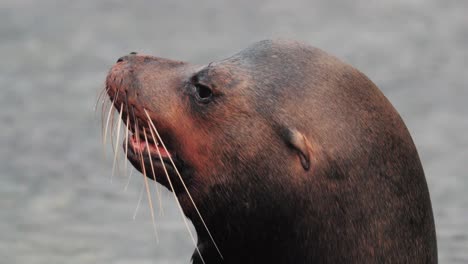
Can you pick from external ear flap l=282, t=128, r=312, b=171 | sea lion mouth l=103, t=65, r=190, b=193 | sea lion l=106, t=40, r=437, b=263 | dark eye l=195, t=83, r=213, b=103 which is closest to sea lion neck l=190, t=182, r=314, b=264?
sea lion l=106, t=40, r=437, b=263

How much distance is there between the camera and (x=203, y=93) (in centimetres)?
1020

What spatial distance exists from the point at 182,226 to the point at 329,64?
7993 mm

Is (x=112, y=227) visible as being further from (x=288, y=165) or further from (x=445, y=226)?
(x=288, y=165)

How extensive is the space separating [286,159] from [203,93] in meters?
0.78

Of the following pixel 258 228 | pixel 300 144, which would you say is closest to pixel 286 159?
pixel 300 144

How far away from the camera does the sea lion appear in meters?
9.88

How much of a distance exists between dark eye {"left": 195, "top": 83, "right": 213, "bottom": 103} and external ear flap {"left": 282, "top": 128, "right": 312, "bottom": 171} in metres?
0.66

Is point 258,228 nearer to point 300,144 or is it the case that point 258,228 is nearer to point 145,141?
point 300,144

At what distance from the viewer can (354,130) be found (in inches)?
389

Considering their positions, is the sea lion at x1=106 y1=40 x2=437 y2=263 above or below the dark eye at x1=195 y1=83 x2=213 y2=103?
below

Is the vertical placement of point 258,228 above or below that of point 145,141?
below

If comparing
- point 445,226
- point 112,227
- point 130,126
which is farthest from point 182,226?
point 130,126

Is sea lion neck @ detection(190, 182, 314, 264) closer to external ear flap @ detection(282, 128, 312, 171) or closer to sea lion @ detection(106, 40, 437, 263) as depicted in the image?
sea lion @ detection(106, 40, 437, 263)

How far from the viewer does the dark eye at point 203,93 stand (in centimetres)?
1016
